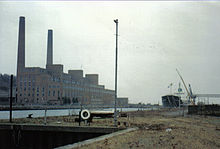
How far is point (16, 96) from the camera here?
173m

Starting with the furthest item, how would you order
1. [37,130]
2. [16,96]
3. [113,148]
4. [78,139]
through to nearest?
[16,96]
[37,130]
[78,139]
[113,148]

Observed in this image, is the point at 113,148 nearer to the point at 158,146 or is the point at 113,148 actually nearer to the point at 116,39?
the point at 158,146

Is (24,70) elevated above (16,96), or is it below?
above

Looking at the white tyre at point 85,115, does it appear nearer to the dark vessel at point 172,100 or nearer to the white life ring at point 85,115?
the white life ring at point 85,115

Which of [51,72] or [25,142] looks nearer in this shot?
[25,142]

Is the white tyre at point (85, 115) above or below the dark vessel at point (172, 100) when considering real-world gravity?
above

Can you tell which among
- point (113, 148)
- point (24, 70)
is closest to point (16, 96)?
point (24, 70)

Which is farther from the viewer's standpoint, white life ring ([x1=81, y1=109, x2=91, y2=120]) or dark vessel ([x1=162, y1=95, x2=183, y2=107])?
dark vessel ([x1=162, y1=95, x2=183, y2=107])

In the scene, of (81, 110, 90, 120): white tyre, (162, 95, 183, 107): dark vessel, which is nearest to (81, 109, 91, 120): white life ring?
(81, 110, 90, 120): white tyre

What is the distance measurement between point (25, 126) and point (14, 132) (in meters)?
1.62

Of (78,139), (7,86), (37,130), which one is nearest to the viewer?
(78,139)

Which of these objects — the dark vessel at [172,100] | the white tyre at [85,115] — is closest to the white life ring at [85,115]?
the white tyre at [85,115]

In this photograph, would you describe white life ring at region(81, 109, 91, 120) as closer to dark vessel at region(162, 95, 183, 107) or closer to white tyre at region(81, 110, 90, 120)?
white tyre at region(81, 110, 90, 120)

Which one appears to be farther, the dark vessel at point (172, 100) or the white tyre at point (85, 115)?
the dark vessel at point (172, 100)
